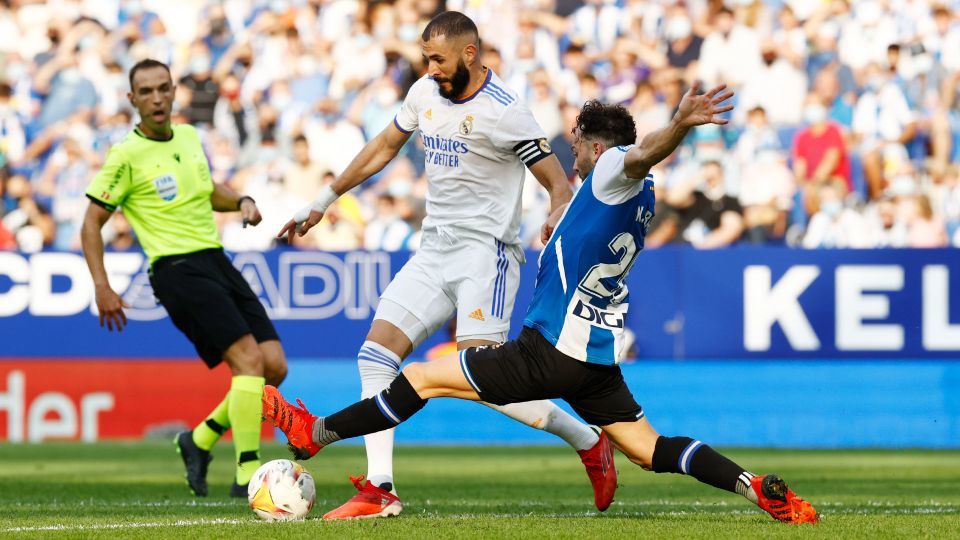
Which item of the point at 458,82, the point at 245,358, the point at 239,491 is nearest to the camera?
the point at 458,82

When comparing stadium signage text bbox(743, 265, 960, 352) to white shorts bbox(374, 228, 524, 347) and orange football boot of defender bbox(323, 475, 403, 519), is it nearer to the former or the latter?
white shorts bbox(374, 228, 524, 347)

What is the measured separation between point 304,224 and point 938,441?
850 cm

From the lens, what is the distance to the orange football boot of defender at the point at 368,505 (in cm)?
716

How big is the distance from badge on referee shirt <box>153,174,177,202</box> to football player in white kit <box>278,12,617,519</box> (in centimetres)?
176

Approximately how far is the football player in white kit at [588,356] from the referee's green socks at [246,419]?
219cm

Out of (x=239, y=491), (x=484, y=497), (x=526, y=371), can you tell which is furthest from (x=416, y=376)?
(x=239, y=491)

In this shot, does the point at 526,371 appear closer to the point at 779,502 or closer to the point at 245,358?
the point at 779,502

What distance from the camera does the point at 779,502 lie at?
669cm

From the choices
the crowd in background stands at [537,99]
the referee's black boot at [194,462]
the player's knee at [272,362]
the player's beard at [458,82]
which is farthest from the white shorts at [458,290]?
the crowd in background stands at [537,99]

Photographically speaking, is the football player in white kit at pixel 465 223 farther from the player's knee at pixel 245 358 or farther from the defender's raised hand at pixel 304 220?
the player's knee at pixel 245 358

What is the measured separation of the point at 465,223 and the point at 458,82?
71cm

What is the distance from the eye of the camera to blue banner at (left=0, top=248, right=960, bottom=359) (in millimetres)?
14430

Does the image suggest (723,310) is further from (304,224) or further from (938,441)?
(304,224)

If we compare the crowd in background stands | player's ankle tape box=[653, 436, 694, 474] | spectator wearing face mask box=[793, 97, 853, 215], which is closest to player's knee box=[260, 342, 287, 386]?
player's ankle tape box=[653, 436, 694, 474]
